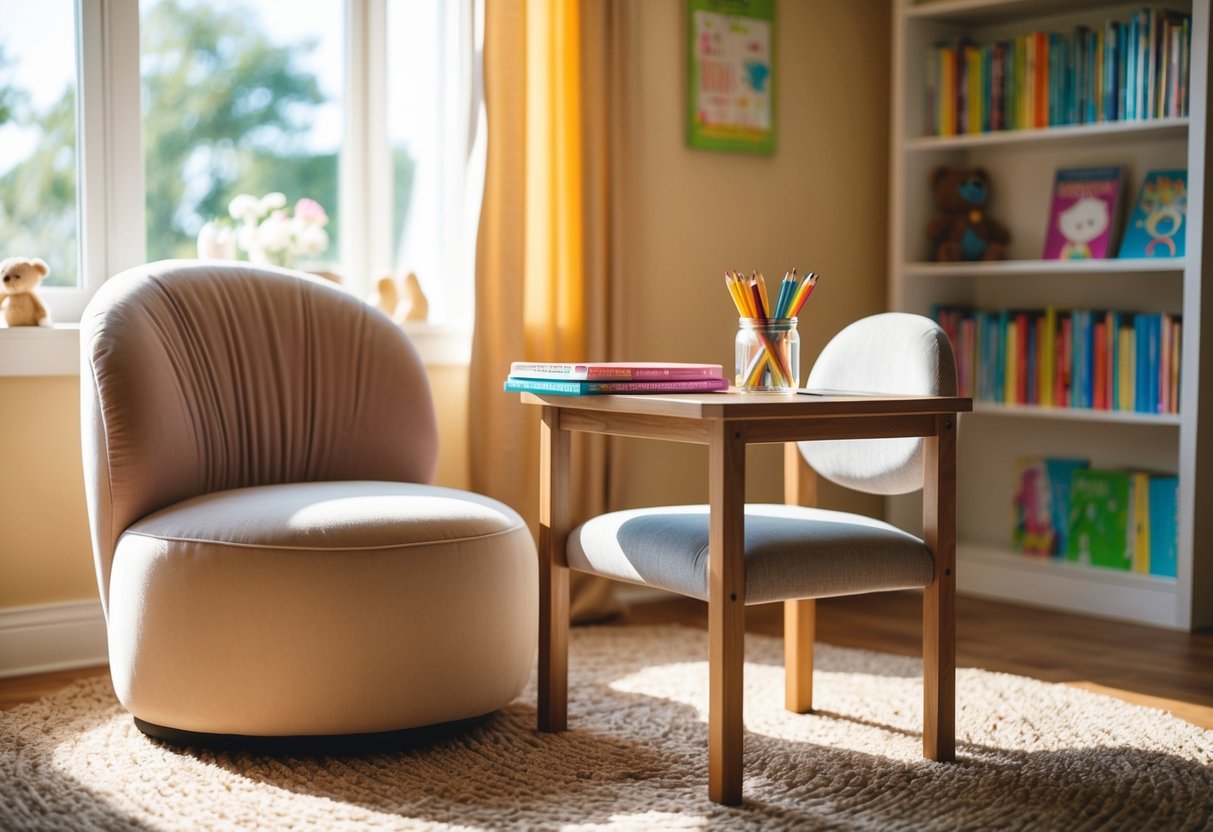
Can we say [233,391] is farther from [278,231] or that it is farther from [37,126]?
[37,126]

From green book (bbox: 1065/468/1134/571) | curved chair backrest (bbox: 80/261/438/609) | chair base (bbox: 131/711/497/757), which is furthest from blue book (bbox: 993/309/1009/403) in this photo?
chair base (bbox: 131/711/497/757)

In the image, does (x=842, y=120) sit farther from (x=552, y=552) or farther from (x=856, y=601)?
(x=552, y=552)

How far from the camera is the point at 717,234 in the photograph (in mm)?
3852

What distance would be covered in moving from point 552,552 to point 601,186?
54.3 inches

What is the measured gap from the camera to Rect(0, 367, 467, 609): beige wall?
9.49ft

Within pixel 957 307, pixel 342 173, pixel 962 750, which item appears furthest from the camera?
pixel 957 307

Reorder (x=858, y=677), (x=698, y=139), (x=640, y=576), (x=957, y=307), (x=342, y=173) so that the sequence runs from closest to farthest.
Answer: (x=640, y=576)
(x=858, y=677)
(x=342, y=173)
(x=698, y=139)
(x=957, y=307)

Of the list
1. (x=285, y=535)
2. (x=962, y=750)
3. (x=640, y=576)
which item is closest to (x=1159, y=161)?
(x=962, y=750)

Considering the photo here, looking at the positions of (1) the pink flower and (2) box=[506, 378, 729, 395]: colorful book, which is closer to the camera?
(2) box=[506, 378, 729, 395]: colorful book

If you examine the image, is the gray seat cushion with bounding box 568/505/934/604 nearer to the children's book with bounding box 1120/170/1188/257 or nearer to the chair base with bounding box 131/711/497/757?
the chair base with bounding box 131/711/497/757

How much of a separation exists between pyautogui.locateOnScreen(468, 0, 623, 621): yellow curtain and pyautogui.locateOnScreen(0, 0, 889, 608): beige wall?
100mm

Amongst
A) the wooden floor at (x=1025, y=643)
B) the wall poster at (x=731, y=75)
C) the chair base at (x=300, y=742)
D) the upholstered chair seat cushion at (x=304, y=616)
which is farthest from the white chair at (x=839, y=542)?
the wall poster at (x=731, y=75)

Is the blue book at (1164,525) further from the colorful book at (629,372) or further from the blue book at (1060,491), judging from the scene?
the colorful book at (629,372)

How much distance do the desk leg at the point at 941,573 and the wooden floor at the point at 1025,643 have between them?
24.6 inches
